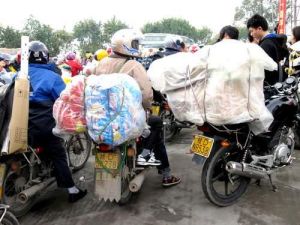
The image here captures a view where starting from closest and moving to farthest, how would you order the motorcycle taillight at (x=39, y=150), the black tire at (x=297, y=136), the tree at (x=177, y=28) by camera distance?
the motorcycle taillight at (x=39, y=150), the black tire at (x=297, y=136), the tree at (x=177, y=28)

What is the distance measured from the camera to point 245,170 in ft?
13.5

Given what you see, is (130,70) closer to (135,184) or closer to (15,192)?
(135,184)

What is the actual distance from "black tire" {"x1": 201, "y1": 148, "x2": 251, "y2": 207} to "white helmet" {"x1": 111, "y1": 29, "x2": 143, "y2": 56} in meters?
1.36

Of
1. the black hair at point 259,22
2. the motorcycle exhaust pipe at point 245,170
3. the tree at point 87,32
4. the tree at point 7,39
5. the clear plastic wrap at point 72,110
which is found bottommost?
the motorcycle exhaust pipe at point 245,170

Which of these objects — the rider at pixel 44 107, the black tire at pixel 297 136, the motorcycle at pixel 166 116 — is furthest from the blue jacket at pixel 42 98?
the black tire at pixel 297 136

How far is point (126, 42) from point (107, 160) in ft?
4.04

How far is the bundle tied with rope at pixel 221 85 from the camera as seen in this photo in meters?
3.66

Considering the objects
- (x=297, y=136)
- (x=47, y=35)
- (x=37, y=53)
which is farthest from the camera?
(x=47, y=35)

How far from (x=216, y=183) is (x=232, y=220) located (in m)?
0.64

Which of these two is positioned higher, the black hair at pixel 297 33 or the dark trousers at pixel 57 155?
the black hair at pixel 297 33

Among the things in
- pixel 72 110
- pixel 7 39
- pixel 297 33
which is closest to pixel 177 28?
pixel 7 39

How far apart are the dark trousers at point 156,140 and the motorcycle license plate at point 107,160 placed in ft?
2.21

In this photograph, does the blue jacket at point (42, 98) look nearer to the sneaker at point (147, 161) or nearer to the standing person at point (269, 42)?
the sneaker at point (147, 161)

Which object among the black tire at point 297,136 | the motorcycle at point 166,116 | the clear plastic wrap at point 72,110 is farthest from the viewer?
the motorcycle at point 166,116
